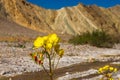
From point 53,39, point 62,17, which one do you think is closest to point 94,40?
point 53,39

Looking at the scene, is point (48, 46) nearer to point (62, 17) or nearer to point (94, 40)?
point (94, 40)

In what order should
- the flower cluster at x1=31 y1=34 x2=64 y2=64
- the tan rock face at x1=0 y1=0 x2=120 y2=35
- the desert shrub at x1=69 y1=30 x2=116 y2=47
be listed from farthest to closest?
the tan rock face at x1=0 y1=0 x2=120 y2=35, the desert shrub at x1=69 y1=30 x2=116 y2=47, the flower cluster at x1=31 y1=34 x2=64 y2=64

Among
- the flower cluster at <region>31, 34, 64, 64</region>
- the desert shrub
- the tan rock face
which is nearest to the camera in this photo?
the flower cluster at <region>31, 34, 64, 64</region>

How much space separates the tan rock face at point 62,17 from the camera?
254ft

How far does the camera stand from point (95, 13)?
99.4m

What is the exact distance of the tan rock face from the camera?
77.4 meters

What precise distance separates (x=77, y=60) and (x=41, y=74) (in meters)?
8.40

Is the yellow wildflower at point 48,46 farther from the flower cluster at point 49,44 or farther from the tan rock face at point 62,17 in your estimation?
the tan rock face at point 62,17

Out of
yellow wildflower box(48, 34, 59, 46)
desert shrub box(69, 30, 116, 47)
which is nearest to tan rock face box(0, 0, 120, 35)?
desert shrub box(69, 30, 116, 47)

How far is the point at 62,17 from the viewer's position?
9144 cm

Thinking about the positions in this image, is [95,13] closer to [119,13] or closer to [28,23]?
[119,13]

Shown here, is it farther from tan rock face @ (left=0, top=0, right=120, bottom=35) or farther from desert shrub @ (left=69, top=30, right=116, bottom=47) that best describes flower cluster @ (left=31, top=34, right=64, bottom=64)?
tan rock face @ (left=0, top=0, right=120, bottom=35)

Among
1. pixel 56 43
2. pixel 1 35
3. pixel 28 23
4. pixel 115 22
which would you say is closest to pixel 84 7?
pixel 115 22

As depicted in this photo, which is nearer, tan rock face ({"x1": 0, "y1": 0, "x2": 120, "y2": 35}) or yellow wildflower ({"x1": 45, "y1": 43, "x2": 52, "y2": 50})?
yellow wildflower ({"x1": 45, "y1": 43, "x2": 52, "y2": 50})
